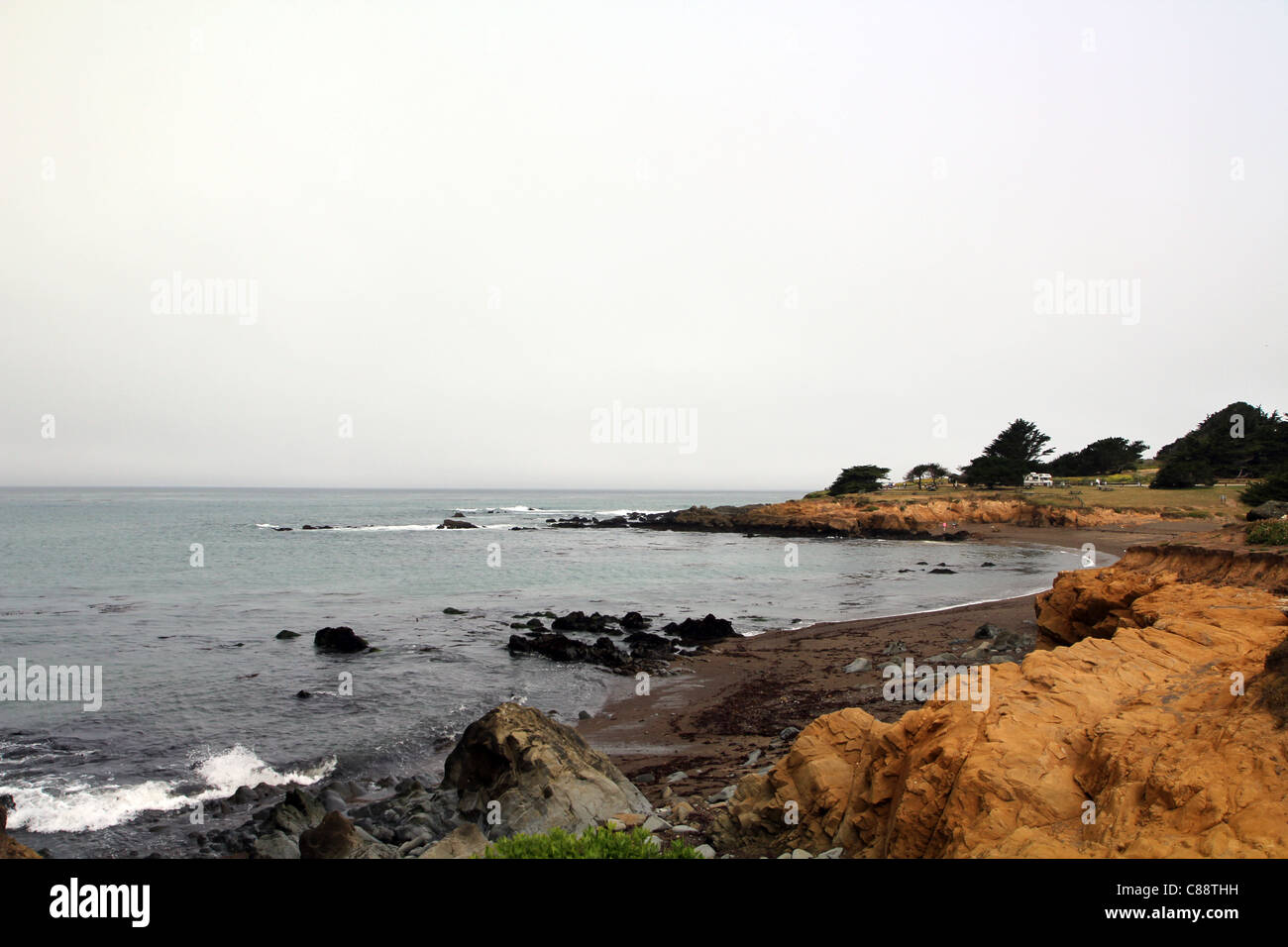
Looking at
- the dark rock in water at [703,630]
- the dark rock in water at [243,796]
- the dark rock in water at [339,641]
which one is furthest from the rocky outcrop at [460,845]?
the dark rock in water at [703,630]

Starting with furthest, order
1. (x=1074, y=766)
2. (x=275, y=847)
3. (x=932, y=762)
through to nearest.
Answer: (x=275, y=847) < (x=932, y=762) < (x=1074, y=766)

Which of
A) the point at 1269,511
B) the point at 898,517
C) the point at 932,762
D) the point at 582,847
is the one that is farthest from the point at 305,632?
the point at 898,517

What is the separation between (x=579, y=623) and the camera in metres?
29.6

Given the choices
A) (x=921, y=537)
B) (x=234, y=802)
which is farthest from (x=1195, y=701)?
(x=921, y=537)

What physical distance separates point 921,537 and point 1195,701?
67.9m

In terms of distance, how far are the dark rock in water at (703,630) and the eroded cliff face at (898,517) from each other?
5165 cm

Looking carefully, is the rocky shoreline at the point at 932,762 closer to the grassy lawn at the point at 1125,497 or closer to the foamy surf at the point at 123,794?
the foamy surf at the point at 123,794

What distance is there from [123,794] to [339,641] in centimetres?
1204

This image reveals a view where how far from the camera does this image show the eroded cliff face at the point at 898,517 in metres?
67.7

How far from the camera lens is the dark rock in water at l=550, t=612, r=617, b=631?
95.9 feet

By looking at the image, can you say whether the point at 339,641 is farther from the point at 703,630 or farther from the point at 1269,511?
the point at 1269,511

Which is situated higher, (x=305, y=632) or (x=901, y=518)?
(x=901, y=518)

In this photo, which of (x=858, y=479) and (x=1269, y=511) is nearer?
(x=1269, y=511)
